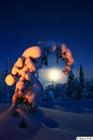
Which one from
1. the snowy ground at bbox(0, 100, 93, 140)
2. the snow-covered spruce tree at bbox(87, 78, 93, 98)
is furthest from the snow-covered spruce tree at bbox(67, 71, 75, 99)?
the snowy ground at bbox(0, 100, 93, 140)

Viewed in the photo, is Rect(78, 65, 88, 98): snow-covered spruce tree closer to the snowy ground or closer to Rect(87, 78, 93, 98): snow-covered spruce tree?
Rect(87, 78, 93, 98): snow-covered spruce tree

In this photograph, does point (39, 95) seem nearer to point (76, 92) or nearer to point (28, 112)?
point (28, 112)

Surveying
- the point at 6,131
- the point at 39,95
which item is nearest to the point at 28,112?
the point at 39,95

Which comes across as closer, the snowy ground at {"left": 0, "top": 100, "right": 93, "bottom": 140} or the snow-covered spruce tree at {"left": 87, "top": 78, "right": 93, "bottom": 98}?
the snowy ground at {"left": 0, "top": 100, "right": 93, "bottom": 140}

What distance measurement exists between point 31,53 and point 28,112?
2.44m

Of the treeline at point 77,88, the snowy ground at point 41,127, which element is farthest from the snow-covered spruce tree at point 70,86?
the snowy ground at point 41,127

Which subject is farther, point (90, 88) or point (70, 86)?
point (90, 88)

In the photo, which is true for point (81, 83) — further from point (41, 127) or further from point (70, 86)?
point (41, 127)

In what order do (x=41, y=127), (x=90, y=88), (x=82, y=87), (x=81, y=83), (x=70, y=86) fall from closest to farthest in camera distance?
(x=41, y=127) < (x=81, y=83) < (x=82, y=87) < (x=70, y=86) < (x=90, y=88)

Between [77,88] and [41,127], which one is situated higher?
[77,88]

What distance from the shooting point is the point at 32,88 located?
11969 mm

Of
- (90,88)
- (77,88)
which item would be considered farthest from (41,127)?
(90,88)

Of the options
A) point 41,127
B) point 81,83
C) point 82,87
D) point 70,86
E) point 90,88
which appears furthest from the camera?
point 90,88

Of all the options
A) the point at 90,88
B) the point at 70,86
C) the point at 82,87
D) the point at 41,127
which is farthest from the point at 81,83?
the point at 41,127
